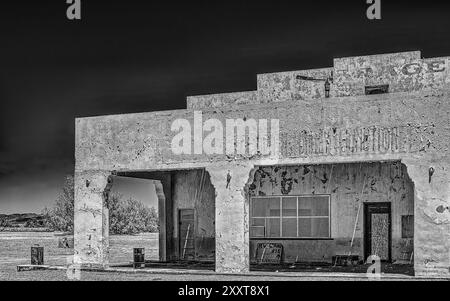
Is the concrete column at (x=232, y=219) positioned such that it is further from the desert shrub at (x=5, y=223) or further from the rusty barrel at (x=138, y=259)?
the desert shrub at (x=5, y=223)

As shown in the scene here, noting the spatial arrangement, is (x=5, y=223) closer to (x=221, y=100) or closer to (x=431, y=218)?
(x=221, y=100)

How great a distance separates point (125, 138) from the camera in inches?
959

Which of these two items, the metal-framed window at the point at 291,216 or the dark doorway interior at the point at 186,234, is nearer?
the metal-framed window at the point at 291,216

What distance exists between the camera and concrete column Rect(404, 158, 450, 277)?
66.4 ft

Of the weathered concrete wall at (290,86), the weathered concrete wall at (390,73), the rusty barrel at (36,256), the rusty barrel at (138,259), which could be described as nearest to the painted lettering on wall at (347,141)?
the weathered concrete wall at (390,73)

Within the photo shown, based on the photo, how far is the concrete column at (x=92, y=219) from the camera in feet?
80.9

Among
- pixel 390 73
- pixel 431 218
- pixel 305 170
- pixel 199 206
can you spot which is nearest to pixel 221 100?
pixel 199 206

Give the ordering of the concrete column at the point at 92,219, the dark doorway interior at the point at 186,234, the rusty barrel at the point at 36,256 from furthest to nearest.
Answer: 1. the dark doorway interior at the point at 186,234
2. the rusty barrel at the point at 36,256
3. the concrete column at the point at 92,219

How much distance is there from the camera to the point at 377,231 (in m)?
25.8

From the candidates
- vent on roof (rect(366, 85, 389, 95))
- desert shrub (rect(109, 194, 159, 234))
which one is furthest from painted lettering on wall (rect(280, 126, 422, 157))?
desert shrub (rect(109, 194, 159, 234))

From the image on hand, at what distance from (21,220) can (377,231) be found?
8262cm

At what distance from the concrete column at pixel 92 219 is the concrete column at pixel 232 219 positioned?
3.87 metres

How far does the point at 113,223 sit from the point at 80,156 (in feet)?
193

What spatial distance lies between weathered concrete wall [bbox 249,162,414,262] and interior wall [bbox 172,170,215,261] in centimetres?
236
